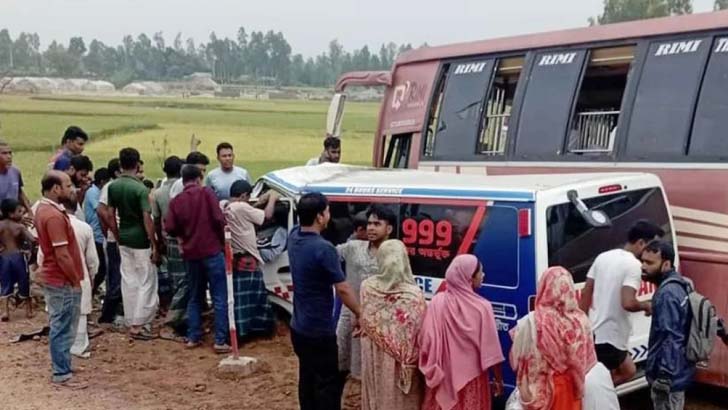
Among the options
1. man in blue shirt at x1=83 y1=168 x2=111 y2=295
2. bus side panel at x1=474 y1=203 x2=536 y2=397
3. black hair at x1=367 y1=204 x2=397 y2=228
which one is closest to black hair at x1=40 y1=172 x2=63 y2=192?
man in blue shirt at x1=83 y1=168 x2=111 y2=295

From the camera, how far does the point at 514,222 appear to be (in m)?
5.24

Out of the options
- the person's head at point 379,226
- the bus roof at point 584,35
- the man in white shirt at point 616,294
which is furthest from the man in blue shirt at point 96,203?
the man in white shirt at point 616,294

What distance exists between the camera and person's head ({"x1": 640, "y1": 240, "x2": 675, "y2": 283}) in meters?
4.71

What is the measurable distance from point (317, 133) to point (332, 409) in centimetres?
4323

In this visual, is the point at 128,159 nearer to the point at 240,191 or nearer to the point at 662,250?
the point at 240,191

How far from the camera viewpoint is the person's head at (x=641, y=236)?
5.10m

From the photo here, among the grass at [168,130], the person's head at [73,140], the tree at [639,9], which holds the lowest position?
the grass at [168,130]

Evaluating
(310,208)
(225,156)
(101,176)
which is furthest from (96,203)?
(310,208)

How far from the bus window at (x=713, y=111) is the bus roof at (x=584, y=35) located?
0.81 ft

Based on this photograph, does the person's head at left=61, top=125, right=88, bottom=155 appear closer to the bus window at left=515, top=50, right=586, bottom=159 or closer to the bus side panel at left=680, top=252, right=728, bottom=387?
the bus window at left=515, top=50, right=586, bottom=159

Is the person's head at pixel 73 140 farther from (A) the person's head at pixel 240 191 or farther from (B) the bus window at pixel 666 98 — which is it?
(B) the bus window at pixel 666 98

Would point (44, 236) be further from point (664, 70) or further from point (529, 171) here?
point (664, 70)

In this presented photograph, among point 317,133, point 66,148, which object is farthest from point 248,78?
point 66,148

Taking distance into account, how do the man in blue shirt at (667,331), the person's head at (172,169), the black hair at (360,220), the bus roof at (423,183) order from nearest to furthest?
1. the man in blue shirt at (667,331)
2. the bus roof at (423,183)
3. the black hair at (360,220)
4. the person's head at (172,169)
